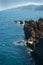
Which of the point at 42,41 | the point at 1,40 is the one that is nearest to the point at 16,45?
the point at 1,40

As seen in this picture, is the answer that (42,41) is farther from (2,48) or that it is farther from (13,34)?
(13,34)

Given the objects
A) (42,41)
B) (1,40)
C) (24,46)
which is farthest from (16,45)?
(42,41)

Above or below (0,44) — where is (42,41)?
above

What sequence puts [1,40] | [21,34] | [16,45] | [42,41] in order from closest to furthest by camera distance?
[42,41]
[16,45]
[1,40]
[21,34]

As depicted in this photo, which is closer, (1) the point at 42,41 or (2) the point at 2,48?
(1) the point at 42,41

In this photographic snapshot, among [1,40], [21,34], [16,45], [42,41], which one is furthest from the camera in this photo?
[21,34]

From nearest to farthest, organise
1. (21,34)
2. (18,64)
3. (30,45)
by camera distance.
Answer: (18,64) → (30,45) → (21,34)

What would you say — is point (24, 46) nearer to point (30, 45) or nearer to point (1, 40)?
point (30, 45)

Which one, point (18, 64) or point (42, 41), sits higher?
point (42, 41)

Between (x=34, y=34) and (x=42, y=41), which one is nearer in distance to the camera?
(x=42, y=41)
